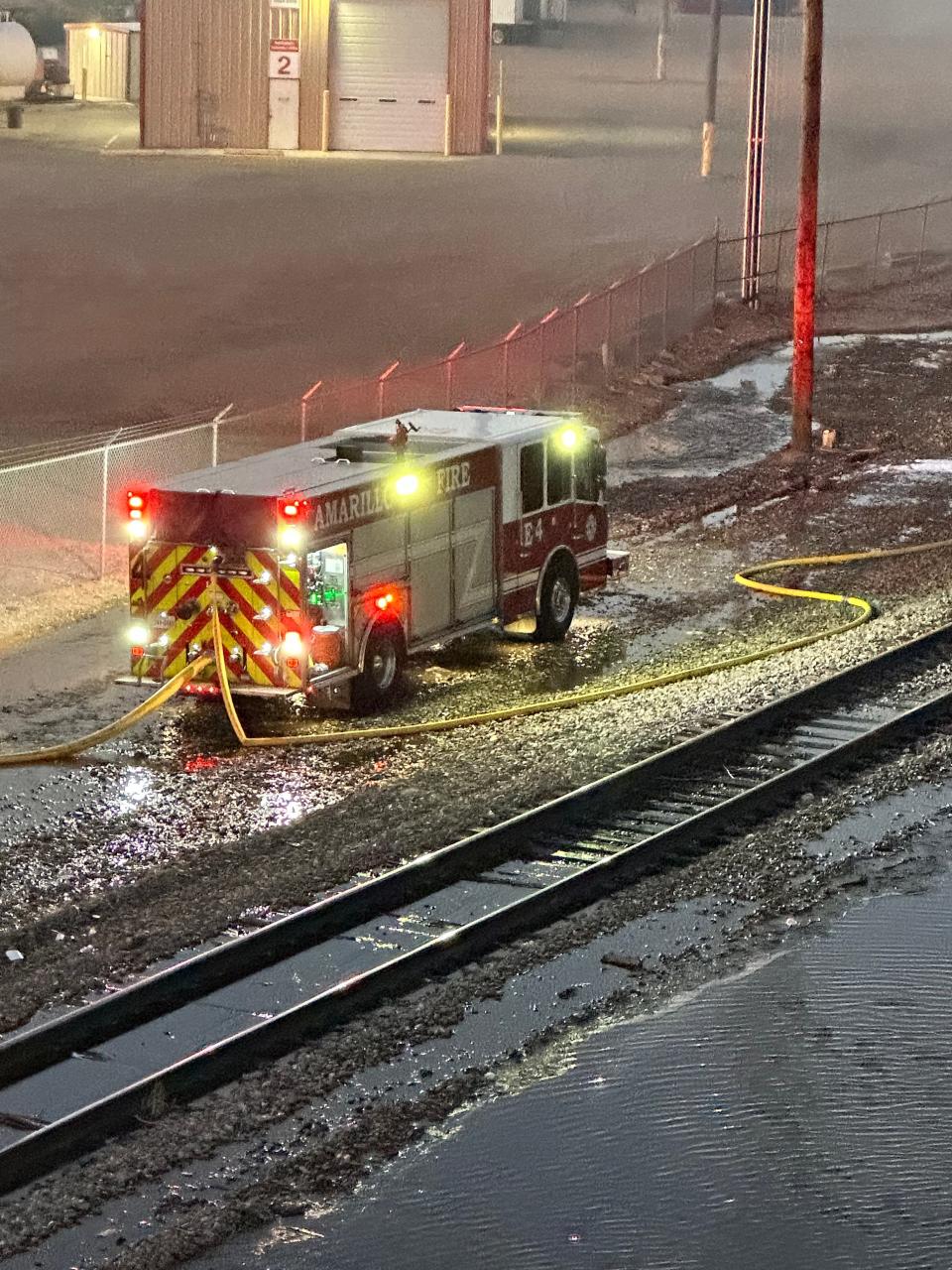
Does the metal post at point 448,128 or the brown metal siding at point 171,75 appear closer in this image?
the brown metal siding at point 171,75

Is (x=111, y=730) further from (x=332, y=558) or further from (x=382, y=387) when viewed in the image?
(x=382, y=387)

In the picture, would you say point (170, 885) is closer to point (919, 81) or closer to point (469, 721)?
point (469, 721)

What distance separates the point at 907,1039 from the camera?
11.0 m

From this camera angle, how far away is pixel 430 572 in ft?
61.8

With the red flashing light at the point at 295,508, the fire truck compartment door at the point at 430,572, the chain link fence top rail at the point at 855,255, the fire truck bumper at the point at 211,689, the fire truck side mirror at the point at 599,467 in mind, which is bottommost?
the fire truck bumper at the point at 211,689

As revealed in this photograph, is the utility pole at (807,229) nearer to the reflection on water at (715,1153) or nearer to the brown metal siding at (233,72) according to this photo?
the reflection on water at (715,1153)

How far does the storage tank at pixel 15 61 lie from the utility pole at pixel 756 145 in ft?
109

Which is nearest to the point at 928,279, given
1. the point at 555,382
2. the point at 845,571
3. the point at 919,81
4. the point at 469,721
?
the point at 555,382

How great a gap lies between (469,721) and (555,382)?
66.0ft

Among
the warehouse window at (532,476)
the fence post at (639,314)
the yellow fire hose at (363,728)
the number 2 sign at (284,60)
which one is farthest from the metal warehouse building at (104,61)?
the yellow fire hose at (363,728)

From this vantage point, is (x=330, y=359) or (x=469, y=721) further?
(x=330, y=359)

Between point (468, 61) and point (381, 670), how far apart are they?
46.1 m

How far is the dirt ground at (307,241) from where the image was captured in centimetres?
3812

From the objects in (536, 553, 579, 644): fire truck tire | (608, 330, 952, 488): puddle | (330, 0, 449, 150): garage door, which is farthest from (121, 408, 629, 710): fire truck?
(330, 0, 449, 150): garage door
